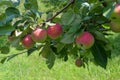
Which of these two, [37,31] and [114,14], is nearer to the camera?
[114,14]

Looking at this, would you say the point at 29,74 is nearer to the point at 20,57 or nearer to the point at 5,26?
the point at 20,57

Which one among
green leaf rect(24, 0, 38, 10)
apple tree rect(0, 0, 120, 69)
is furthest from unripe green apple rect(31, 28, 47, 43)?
green leaf rect(24, 0, 38, 10)

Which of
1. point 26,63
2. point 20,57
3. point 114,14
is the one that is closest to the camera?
point 114,14

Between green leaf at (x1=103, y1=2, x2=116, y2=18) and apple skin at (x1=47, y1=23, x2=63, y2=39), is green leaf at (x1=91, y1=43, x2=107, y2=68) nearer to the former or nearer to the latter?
apple skin at (x1=47, y1=23, x2=63, y2=39)

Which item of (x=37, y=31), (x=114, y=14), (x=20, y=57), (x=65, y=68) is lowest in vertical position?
(x=20, y=57)

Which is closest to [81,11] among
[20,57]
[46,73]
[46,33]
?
[46,33]

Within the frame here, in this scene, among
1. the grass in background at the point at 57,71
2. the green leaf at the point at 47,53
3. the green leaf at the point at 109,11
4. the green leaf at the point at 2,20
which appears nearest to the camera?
the green leaf at the point at 109,11

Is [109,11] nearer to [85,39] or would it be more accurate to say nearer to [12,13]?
[85,39]

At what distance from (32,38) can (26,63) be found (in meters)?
3.69


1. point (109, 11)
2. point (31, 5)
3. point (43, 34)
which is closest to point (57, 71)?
point (31, 5)

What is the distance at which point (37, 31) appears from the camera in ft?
3.48

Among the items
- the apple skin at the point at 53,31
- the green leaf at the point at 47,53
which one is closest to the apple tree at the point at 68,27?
the apple skin at the point at 53,31

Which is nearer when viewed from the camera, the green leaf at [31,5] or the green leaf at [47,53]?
the green leaf at [31,5]

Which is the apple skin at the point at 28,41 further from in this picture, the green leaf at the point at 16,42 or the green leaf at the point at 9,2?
the green leaf at the point at 9,2
